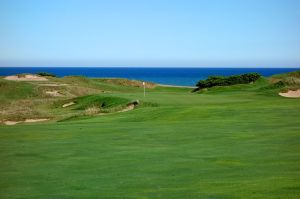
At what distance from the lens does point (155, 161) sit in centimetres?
1396

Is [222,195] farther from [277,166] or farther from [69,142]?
[69,142]

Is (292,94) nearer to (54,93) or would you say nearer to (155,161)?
(54,93)

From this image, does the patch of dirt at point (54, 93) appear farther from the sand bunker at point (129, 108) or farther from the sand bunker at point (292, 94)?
the sand bunker at point (292, 94)

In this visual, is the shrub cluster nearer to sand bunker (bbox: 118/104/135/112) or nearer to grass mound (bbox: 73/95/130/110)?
grass mound (bbox: 73/95/130/110)

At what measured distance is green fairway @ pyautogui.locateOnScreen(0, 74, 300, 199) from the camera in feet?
35.1

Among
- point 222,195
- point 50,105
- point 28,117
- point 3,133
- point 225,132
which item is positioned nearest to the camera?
point 222,195

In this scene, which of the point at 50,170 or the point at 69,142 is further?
the point at 69,142

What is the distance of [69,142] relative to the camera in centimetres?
1822

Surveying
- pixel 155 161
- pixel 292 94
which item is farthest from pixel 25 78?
pixel 155 161

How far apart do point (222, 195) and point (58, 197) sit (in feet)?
11.4

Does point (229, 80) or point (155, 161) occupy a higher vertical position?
point (155, 161)

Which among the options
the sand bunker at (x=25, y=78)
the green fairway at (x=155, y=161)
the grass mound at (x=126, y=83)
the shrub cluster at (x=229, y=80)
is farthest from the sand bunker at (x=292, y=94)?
the grass mound at (x=126, y=83)

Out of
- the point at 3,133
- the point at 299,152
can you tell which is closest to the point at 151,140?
the point at 299,152

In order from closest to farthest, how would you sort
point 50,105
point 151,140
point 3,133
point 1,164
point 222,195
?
point 222,195
point 1,164
point 151,140
point 3,133
point 50,105
